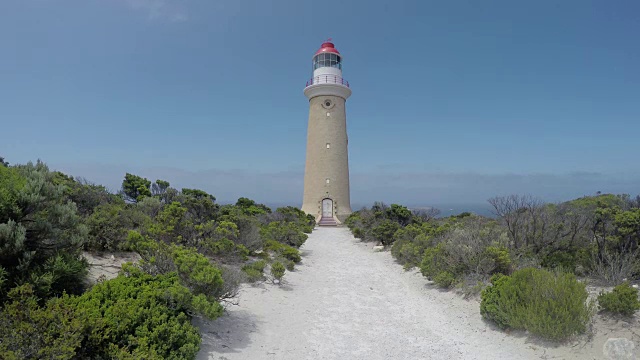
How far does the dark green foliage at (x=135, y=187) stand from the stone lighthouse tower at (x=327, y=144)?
444 inches

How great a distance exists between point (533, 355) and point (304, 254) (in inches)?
359

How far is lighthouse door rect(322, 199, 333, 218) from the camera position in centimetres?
2597

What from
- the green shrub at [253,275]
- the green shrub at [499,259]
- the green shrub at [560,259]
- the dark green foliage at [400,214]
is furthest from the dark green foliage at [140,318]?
the dark green foliage at [400,214]

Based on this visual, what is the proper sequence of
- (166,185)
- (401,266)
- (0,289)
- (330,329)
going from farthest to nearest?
1. (166,185)
2. (401,266)
3. (330,329)
4. (0,289)

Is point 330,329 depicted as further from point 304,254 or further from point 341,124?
point 341,124

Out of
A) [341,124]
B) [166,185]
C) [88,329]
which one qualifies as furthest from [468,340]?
[341,124]

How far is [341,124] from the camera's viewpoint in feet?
85.4

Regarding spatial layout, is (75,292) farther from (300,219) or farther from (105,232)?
(300,219)

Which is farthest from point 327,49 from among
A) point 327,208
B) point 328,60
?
point 327,208

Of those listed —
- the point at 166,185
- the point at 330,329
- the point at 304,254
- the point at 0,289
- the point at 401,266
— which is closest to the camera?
the point at 0,289

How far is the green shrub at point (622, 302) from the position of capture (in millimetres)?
5609

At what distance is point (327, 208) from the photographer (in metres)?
26.0

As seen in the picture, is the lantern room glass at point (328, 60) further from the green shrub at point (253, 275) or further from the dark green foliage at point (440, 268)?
the green shrub at point (253, 275)

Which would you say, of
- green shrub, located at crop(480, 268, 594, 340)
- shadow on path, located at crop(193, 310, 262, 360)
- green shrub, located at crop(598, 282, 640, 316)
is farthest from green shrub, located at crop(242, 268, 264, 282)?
green shrub, located at crop(598, 282, 640, 316)
